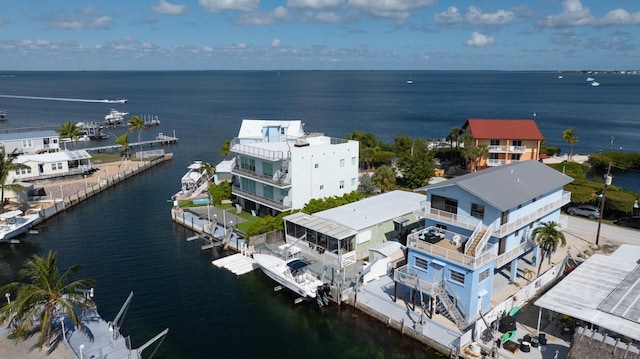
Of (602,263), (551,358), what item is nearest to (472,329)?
(551,358)

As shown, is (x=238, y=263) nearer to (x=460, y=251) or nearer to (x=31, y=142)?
(x=460, y=251)

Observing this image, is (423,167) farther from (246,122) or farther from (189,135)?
(189,135)

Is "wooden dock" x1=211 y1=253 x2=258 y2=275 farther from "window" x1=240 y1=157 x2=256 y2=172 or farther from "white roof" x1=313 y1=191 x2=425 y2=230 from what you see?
"window" x1=240 y1=157 x2=256 y2=172

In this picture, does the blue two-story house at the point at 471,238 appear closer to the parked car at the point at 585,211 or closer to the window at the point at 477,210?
the window at the point at 477,210

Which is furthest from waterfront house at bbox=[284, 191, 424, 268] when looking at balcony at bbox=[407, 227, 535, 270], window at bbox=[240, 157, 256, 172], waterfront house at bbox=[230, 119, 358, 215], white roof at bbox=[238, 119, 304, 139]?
white roof at bbox=[238, 119, 304, 139]

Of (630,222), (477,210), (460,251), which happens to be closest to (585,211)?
(630,222)

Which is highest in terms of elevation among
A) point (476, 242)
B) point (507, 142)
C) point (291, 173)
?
point (507, 142)
